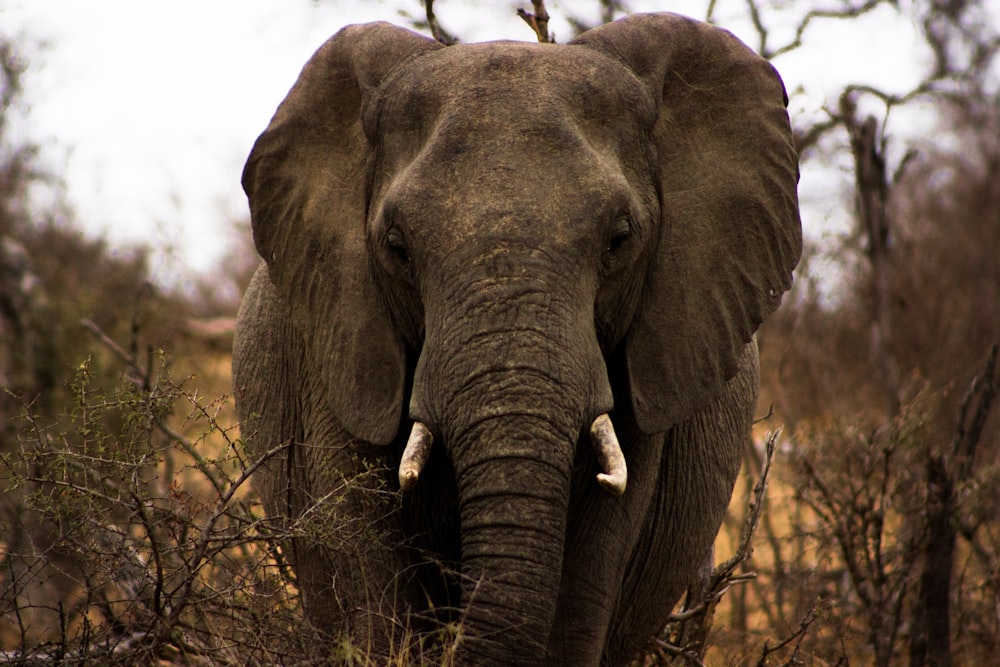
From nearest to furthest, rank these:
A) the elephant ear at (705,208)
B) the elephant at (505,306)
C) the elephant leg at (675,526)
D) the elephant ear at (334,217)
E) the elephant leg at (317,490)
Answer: the elephant at (505,306) → the elephant leg at (317,490) → the elephant ear at (334,217) → the elephant ear at (705,208) → the elephant leg at (675,526)

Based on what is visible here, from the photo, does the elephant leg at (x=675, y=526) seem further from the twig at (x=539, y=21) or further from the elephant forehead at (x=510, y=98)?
the twig at (x=539, y=21)

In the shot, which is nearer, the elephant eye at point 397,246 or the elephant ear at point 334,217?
the elephant eye at point 397,246

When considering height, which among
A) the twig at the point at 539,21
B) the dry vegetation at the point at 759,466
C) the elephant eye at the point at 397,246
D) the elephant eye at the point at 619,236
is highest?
the twig at the point at 539,21

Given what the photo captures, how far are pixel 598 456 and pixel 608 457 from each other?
34 mm

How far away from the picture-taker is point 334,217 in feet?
12.6

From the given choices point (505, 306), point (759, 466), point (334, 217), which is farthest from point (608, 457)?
point (759, 466)

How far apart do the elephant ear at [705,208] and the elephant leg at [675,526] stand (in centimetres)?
58

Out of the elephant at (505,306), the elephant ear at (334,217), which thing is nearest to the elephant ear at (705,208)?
the elephant at (505,306)

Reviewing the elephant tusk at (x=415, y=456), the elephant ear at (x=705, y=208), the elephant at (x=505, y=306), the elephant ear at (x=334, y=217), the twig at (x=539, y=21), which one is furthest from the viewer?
the twig at (x=539, y=21)

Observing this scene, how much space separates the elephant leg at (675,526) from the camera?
4367 millimetres

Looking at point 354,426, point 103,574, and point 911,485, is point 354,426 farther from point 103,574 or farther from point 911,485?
point 911,485

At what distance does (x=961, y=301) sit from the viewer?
10.2 metres

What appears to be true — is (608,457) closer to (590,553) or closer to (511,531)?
(511,531)

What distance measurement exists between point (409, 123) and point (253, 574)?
4.23 ft
